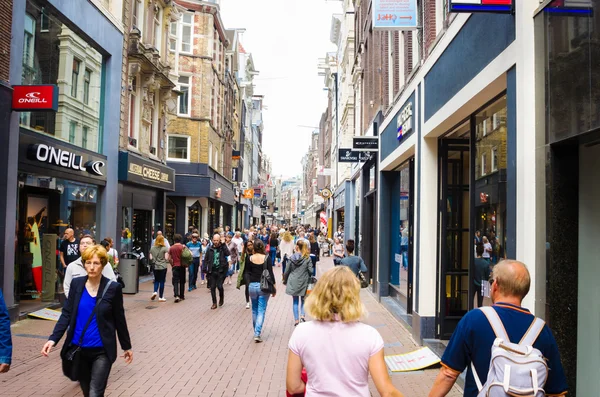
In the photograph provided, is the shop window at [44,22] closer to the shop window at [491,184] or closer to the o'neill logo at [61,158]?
the o'neill logo at [61,158]

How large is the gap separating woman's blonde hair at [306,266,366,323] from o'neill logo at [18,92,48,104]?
8.89m

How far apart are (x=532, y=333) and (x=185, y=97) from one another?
2943cm

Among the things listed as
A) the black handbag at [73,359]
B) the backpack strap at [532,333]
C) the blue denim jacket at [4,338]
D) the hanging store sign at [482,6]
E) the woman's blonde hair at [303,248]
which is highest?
the hanging store sign at [482,6]

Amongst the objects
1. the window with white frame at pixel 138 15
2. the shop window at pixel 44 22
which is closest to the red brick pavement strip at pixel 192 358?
the shop window at pixel 44 22

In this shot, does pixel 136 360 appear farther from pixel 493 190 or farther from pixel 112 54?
pixel 112 54

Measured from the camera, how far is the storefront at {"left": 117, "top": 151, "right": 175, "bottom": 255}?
17.2m

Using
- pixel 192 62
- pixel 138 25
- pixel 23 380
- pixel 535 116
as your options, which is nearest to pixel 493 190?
pixel 535 116

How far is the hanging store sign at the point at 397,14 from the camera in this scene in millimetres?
9938

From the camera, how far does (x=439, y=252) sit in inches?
363

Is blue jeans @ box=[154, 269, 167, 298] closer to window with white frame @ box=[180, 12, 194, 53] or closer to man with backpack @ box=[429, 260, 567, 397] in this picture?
man with backpack @ box=[429, 260, 567, 397]

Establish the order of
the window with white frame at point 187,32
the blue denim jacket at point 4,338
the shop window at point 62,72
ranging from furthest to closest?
the window with white frame at point 187,32
the shop window at point 62,72
the blue denim jacket at point 4,338

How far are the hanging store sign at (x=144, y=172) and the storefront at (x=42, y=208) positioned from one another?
9.76 ft

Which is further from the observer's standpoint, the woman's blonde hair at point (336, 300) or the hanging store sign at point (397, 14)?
the hanging store sign at point (397, 14)

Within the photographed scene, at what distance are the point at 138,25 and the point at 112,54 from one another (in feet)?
12.0
